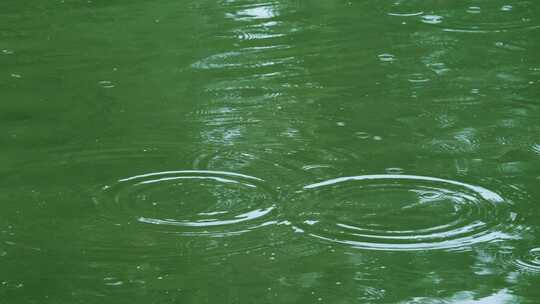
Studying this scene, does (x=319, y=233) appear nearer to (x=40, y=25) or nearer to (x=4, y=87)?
(x=4, y=87)

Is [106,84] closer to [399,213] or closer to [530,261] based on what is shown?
[399,213]

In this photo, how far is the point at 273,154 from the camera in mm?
3850

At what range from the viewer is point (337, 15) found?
220 inches

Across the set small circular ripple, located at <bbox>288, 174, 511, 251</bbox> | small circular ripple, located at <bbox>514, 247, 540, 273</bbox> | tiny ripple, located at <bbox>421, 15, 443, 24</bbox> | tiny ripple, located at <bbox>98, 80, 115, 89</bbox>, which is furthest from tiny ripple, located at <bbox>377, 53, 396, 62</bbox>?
small circular ripple, located at <bbox>514, 247, 540, 273</bbox>

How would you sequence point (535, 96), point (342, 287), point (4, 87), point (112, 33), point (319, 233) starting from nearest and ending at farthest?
point (342, 287), point (319, 233), point (535, 96), point (4, 87), point (112, 33)

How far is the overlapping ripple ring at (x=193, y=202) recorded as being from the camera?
332cm

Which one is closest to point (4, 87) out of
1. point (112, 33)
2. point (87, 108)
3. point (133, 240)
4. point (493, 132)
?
point (87, 108)

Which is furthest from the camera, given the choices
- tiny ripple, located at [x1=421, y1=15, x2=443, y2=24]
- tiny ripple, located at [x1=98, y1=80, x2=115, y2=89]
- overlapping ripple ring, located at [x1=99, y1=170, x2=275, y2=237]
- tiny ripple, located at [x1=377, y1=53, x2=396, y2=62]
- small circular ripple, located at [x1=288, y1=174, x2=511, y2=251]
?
tiny ripple, located at [x1=421, y1=15, x2=443, y2=24]

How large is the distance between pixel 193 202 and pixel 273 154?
0.47 m

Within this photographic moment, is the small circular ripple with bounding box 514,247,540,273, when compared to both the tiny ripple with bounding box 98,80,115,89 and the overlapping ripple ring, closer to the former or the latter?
the overlapping ripple ring

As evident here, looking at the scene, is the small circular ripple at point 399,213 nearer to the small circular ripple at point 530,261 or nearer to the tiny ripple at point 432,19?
the small circular ripple at point 530,261

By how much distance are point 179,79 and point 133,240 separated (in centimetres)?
150

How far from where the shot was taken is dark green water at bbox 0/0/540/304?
3037 millimetres

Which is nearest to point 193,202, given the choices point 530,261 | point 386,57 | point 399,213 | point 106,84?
point 399,213
